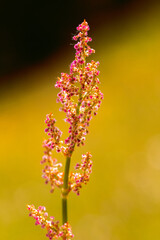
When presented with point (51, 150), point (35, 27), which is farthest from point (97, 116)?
point (51, 150)

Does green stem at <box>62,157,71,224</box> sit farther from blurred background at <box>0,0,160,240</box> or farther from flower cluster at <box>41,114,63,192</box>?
blurred background at <box>0,0,160,240</box>

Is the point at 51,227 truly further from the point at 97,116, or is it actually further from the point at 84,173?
the point at 97,116

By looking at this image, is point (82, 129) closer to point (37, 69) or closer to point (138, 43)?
point (138, 43)

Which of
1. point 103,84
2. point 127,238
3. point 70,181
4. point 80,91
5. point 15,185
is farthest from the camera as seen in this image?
point 103,84

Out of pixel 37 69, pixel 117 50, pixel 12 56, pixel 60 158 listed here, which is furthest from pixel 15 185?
pixel 12 56

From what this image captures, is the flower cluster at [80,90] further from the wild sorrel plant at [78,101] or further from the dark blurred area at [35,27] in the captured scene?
the dark blurred area at [35,27]

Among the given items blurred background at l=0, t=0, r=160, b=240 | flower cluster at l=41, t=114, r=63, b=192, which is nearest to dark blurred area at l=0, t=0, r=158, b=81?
blurred background at l=0, t=0, r=160, b=240
